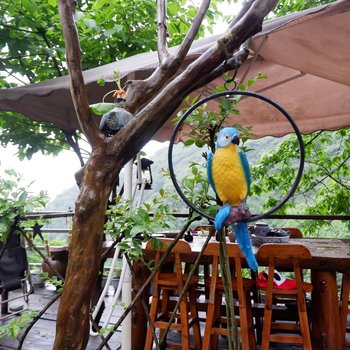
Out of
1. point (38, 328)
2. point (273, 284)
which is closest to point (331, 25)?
point (273, 284)

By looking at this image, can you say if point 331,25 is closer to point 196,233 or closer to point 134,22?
point 134,22

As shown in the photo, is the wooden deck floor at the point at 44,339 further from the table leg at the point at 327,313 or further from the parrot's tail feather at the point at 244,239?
the parrot's tail feather at the point at 244,239

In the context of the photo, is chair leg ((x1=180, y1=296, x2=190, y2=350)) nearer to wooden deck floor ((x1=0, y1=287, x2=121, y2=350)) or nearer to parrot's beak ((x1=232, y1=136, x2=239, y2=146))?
wooden deck floor ((x1=0, y1=287, x2=121, y2=350))

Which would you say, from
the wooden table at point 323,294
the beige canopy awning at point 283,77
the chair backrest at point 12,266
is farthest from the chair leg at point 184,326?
the chair backrest at point 12,266

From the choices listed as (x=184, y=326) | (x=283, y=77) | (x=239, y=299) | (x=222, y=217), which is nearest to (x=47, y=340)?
(x=184, y=326)

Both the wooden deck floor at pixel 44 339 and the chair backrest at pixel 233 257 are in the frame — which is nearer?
the chair backrest at pixel 233 257

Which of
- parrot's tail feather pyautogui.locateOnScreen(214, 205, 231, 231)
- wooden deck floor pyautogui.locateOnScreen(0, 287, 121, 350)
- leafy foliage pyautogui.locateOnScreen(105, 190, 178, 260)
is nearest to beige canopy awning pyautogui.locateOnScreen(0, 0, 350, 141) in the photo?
leafy foliage pyautogui.locateOnScreen(105, 190, 178, 260)

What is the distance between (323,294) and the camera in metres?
1.95

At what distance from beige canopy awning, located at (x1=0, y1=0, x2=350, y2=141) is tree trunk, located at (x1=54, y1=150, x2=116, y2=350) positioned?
770 mm

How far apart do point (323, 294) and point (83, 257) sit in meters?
1.78

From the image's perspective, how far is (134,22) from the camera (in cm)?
270

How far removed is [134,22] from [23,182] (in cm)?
182

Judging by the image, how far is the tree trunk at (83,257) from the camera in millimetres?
673

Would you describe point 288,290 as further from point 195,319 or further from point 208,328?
point 195,319
